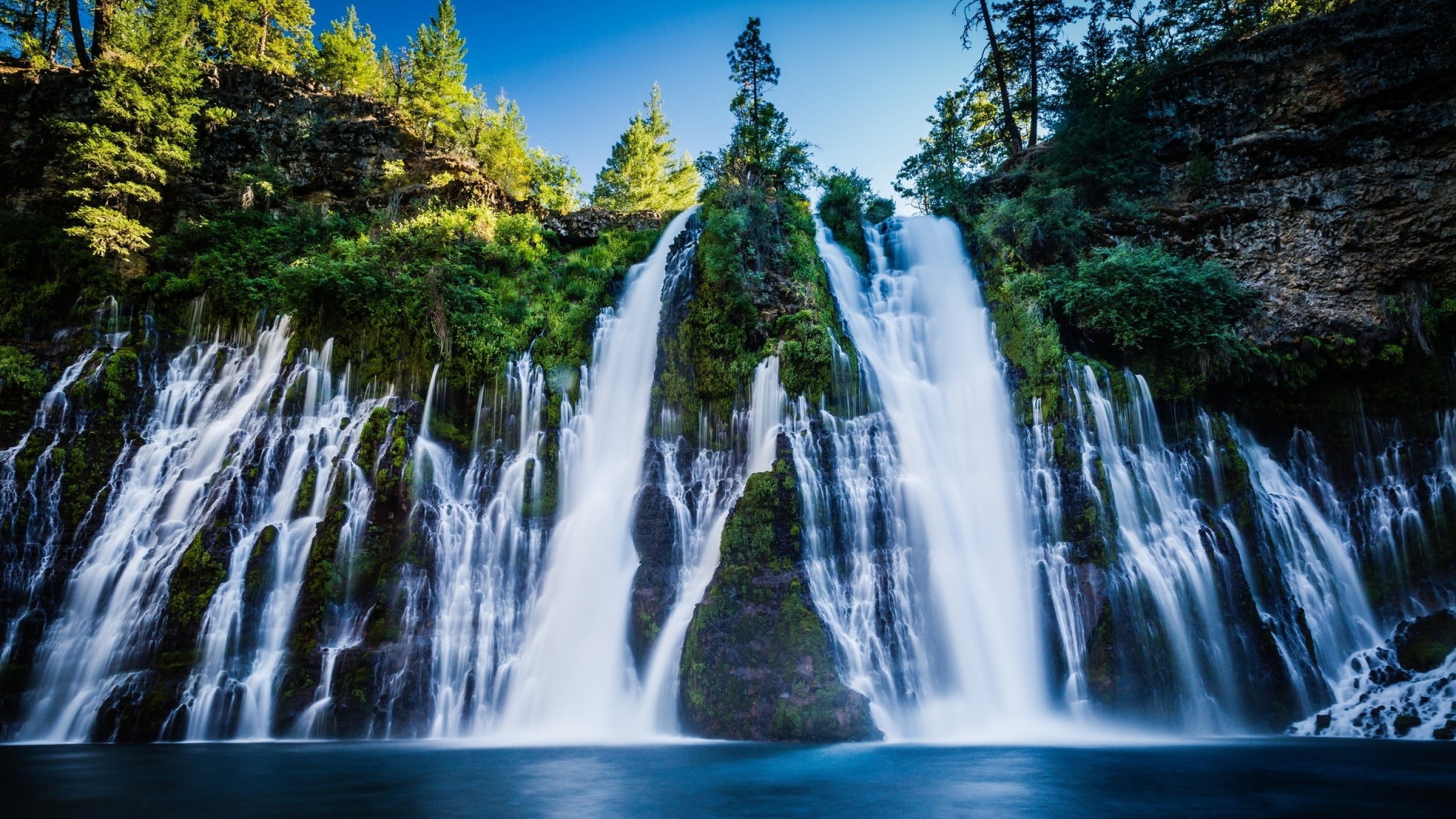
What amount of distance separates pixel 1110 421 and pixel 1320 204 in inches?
314

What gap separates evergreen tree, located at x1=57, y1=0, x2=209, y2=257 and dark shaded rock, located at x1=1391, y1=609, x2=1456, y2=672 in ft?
95.0

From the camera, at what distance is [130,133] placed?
17375mm

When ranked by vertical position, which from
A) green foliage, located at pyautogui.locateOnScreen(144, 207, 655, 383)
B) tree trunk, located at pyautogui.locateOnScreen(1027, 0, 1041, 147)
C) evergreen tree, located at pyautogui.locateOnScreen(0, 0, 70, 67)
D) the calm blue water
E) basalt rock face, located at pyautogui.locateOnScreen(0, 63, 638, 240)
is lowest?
the calm blue water

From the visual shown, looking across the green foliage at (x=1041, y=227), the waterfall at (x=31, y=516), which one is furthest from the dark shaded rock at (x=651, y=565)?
the green foliage at (x=1041, y=227)

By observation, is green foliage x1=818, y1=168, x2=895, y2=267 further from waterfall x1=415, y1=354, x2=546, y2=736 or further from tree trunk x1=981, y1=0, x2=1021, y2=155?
waterfall x1=415, y1=354, x2=546, y2=736

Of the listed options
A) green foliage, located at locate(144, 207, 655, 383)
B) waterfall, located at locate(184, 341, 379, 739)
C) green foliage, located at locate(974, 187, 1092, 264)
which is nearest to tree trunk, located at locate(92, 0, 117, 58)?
green foliage, located at locate(144, 207, 655, 383)

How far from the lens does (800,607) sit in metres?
9.91

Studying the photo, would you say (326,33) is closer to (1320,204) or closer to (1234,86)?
(1234,86)

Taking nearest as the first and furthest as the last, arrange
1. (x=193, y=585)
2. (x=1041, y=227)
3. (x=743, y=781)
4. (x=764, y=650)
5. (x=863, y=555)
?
Result: (x=743, y=781)
(x=764, y=650)
(x=863, y=555)
(x=193, y=585)
(x=1041, y=227)

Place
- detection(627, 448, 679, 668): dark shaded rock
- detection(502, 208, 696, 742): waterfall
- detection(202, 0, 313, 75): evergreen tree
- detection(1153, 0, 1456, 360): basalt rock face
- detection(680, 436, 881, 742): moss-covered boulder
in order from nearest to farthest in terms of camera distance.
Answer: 1. detection(680, 436, 881, 742): moss-covered boulder
2. detection(502, 208, 696, 742): waterfall
3. detection(627, 448, 679, 668): dark shaded rock
4. detection(1153, 0, 1456, 360): basalt rock face
5. detection(202, 0, 313, 75): evergreen tree

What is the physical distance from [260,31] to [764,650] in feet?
117

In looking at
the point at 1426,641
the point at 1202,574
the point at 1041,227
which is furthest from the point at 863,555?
the point at 1041,227

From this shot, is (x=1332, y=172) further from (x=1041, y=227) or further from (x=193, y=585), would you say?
(x=193, y=585)

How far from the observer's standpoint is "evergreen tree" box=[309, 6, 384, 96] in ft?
95.0
